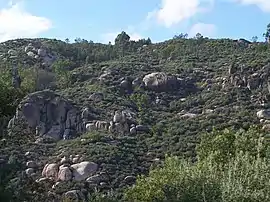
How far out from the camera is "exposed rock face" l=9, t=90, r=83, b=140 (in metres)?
46.7

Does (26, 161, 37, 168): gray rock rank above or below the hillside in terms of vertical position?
below

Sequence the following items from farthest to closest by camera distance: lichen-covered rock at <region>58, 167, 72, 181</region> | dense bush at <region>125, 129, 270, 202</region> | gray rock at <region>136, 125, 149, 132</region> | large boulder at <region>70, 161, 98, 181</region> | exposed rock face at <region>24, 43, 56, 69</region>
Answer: exposed rock face at <region>24, 43, 56, 69</region>
gray rock at <region>136, 125, 149, 132</region>
lichen-covered rock at <region>58, 167, 72, 181</region>
large boulder at <region>70, 161, 98, 181</region>
dense bush at <region>125, 129, 270, 202</region>

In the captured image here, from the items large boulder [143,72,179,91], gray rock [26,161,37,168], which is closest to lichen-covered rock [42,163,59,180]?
gray rock [26,161,37,168]

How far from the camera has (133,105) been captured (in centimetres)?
5081

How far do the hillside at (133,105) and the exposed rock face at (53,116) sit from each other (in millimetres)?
93

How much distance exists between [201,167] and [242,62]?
1612 inches

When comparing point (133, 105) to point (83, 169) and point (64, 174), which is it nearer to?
point (83, 169)

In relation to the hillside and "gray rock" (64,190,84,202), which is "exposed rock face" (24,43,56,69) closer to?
the hillside

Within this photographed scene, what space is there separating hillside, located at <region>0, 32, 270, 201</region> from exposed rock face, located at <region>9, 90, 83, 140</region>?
0.09 m

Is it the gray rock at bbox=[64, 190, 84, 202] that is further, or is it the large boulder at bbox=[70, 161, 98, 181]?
the large boulder at bbox=[70, 161, 98, 181]

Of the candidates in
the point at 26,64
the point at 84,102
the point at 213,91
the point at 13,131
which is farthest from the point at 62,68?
the point at 13,131

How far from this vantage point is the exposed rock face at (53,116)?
153 ft

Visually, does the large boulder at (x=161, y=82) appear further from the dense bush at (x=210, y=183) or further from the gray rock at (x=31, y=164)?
the dense bush at (x=210, y=183)

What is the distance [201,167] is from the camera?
19.9m
